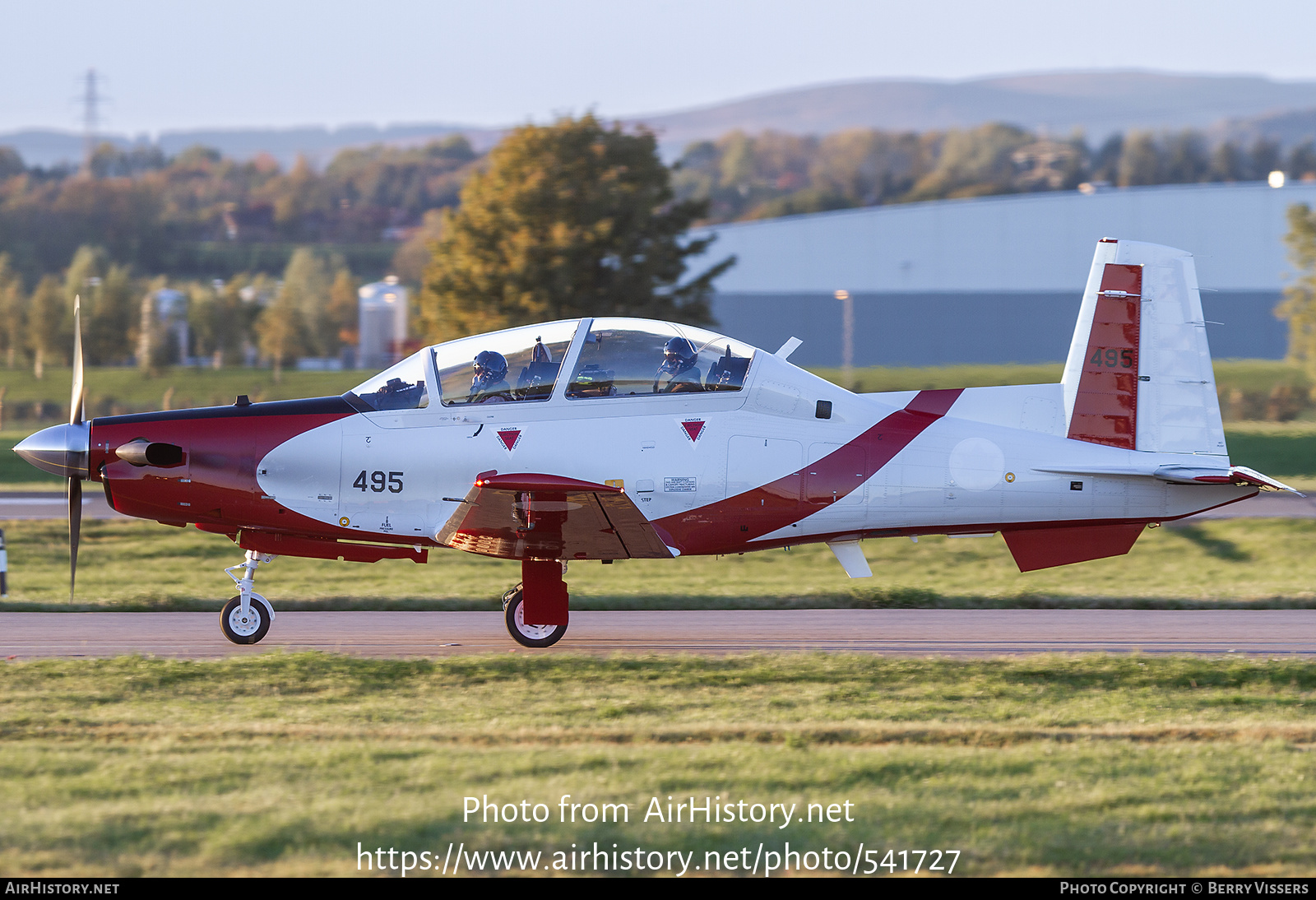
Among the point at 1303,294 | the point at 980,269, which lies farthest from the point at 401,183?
the point at 1303,294

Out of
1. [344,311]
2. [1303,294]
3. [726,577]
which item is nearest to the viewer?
[726,577]

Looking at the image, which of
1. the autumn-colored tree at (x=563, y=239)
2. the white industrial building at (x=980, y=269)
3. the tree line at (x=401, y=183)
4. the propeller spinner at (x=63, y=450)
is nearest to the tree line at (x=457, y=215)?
the autumn-colored tree at (x=563, y=239)

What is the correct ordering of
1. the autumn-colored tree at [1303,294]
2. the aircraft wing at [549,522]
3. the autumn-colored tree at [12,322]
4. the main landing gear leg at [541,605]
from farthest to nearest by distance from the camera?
the autumn-colored tree at [12,322] < the autumn-colored tree at [1303,294] < the main landing gear leg at [541,605] < the aircraft wing at [549,522]

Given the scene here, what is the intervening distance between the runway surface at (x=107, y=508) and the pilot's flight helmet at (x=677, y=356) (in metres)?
11.8

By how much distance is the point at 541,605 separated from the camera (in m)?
9.98

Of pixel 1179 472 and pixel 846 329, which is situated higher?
pixel 846 329

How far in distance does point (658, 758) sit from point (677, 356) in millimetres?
3575

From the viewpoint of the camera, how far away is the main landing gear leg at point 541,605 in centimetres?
997

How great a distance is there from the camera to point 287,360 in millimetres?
66438

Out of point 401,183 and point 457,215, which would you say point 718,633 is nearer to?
point 457,215

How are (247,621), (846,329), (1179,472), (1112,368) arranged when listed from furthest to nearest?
(846,329) < (1112,368) < (247,621) < (1179,472)

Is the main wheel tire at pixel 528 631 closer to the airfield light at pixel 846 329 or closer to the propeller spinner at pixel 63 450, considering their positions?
the propeller spinner at pixel 63 450

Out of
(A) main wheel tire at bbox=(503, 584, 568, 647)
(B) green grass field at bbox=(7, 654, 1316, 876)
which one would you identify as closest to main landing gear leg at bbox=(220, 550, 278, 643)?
(B) green grass field at bbox=(7, 654, 1316, 876)
